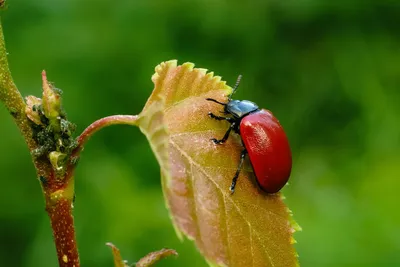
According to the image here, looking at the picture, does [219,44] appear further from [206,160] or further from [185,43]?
[206,160]

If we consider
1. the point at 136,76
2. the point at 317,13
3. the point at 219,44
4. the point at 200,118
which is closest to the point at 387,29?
the point at 317,13

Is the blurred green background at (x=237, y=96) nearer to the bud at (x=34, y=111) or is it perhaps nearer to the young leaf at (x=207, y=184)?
the young leaf at (x=207, y=184)

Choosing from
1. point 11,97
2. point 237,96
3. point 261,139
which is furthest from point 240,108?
point 237,96

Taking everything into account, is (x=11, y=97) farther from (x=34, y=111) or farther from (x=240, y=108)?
(x=240, y=108)

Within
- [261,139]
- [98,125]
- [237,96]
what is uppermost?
[98,125]

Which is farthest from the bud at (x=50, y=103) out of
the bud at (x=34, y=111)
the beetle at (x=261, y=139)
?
the beetle at (x=261, y=139)

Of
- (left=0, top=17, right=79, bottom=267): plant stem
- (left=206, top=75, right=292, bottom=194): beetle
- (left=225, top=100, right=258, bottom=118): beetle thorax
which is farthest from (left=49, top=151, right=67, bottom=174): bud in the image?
(left=225, top=100, right=258, bottom=118): beetle thorax

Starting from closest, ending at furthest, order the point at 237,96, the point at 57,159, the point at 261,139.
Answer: the point at 57,159, the point at 261,139, the point at 237,96

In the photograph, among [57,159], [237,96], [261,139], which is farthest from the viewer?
[237,96]
